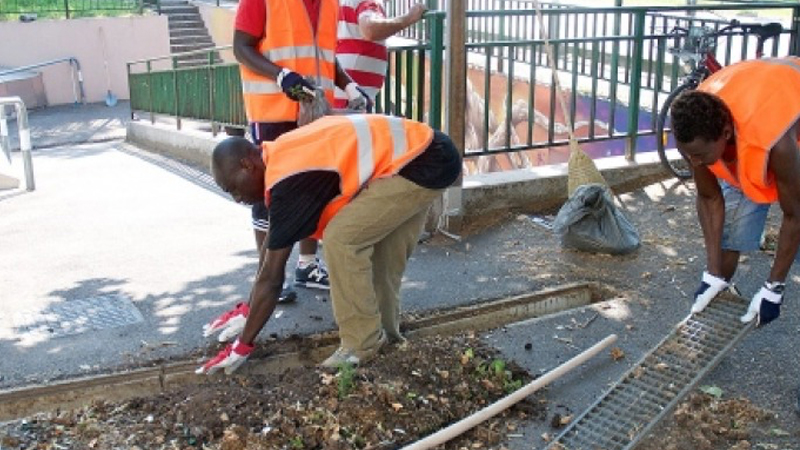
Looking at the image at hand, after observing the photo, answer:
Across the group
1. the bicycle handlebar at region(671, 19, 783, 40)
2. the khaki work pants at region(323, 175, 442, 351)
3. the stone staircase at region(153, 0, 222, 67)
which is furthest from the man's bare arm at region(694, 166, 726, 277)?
the stone staircase at region(153, 0, 222, 67)

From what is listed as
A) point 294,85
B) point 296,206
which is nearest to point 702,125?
point 296,206

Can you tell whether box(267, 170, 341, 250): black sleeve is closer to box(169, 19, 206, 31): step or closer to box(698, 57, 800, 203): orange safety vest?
box(698, 57, 800, 203): orange safety vest

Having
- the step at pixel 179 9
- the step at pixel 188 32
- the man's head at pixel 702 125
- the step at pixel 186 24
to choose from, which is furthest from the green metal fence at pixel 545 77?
the step at pixel 179 9

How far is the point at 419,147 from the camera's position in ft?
13.0

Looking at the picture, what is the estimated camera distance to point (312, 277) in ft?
17.5

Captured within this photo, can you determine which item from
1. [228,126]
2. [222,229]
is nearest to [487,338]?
[222,229]

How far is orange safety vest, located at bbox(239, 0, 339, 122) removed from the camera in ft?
15.6

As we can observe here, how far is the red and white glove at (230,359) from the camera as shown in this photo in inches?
156

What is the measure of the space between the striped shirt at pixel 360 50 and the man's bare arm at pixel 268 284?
7.01ft

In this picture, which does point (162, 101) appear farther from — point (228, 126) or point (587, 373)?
point (587, 373)

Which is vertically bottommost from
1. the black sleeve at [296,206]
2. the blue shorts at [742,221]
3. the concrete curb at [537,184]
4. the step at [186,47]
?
the concrete curb at [537,184]

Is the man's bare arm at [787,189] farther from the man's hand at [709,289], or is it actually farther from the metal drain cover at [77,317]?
the metal drain cover at [77,317]

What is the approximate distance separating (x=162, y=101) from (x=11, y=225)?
7987 mm

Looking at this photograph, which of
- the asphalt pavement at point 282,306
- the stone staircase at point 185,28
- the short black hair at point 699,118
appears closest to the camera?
the short black hair at point 699,118
